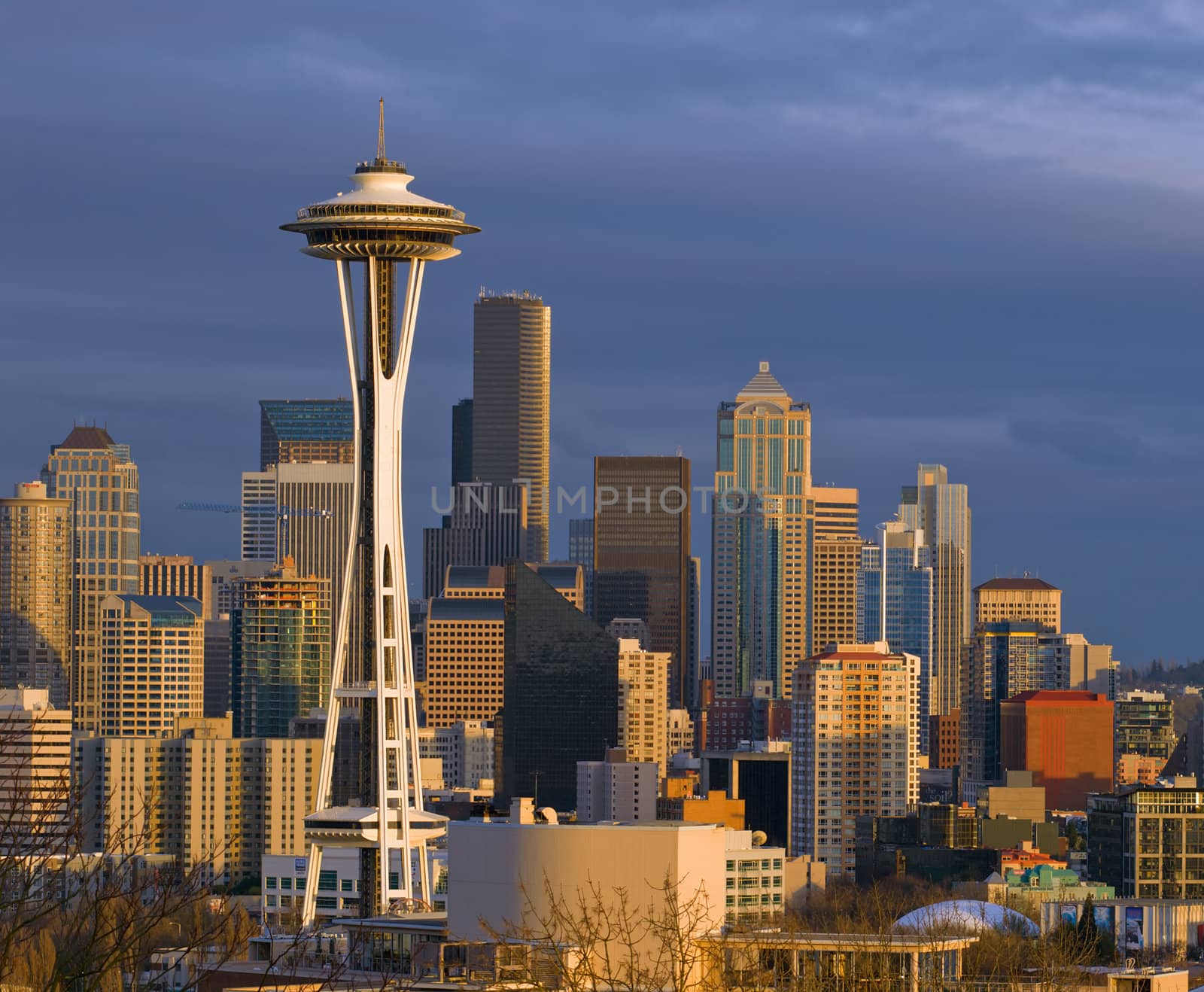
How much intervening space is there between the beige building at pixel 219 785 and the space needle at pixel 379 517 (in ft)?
206

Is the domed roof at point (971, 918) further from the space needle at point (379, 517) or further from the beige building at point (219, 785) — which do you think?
the beige building at point (219, 785)

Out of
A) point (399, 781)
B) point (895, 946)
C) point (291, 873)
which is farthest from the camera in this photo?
point (291, 873)

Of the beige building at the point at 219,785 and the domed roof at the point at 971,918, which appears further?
the beige building at the point at 219,785

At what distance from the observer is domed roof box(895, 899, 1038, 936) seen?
262ft

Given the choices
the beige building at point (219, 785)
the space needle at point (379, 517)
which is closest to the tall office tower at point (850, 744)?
the beige building at point (219, 785)

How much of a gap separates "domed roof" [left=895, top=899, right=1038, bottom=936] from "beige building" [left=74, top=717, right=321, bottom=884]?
75.1 metres

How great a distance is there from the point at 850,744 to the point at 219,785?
130ft

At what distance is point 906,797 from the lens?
591 feet

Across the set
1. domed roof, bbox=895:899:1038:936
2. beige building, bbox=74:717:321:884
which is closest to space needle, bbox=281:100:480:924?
domed roof, bbox=895:899:1038:936

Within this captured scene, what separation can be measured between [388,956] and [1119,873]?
9481cm

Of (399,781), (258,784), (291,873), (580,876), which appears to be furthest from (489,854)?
(258,784)

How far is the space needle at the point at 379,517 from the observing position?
325 ft

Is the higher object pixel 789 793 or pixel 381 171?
pixel 381 171

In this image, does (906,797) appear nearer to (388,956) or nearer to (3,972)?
(388,956)
